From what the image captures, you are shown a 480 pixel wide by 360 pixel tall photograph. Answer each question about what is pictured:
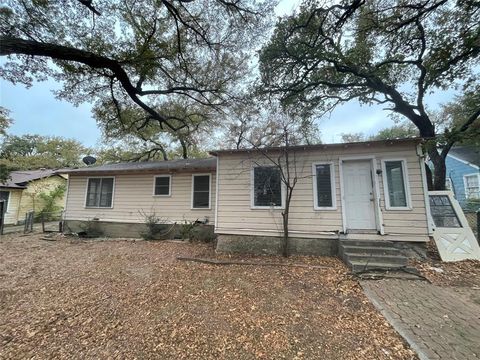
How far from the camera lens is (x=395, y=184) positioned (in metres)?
6.06

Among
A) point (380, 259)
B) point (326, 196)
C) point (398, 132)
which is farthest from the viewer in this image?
point (398, 132)

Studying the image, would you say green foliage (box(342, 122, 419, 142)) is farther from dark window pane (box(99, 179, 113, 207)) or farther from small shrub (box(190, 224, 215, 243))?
dark window pane (box(99, 179, 113, 207))

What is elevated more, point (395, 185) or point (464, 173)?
point (464, 173)

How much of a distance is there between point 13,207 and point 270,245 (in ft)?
59.5

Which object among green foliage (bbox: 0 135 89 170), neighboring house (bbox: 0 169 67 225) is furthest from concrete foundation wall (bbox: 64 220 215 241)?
green foliage (bbox: 0 135 89 170)

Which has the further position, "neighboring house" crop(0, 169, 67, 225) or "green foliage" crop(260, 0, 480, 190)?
"neighboring house" crop(0, 169, 67, 225)

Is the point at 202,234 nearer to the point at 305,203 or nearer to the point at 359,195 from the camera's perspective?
the point at 305,203

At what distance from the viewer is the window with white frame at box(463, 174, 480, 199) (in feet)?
42.7

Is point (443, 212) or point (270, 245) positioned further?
point (270, 245)

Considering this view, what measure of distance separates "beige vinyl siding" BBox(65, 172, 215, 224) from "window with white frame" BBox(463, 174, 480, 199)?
50.3ft

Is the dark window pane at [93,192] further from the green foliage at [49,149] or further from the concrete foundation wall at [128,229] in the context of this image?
the green foliage at [49,149]

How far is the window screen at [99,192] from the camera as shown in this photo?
10.7 metres

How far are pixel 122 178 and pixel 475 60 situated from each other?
14.1 meters

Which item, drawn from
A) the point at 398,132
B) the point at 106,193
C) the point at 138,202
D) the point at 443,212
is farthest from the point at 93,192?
the point at 398,132
